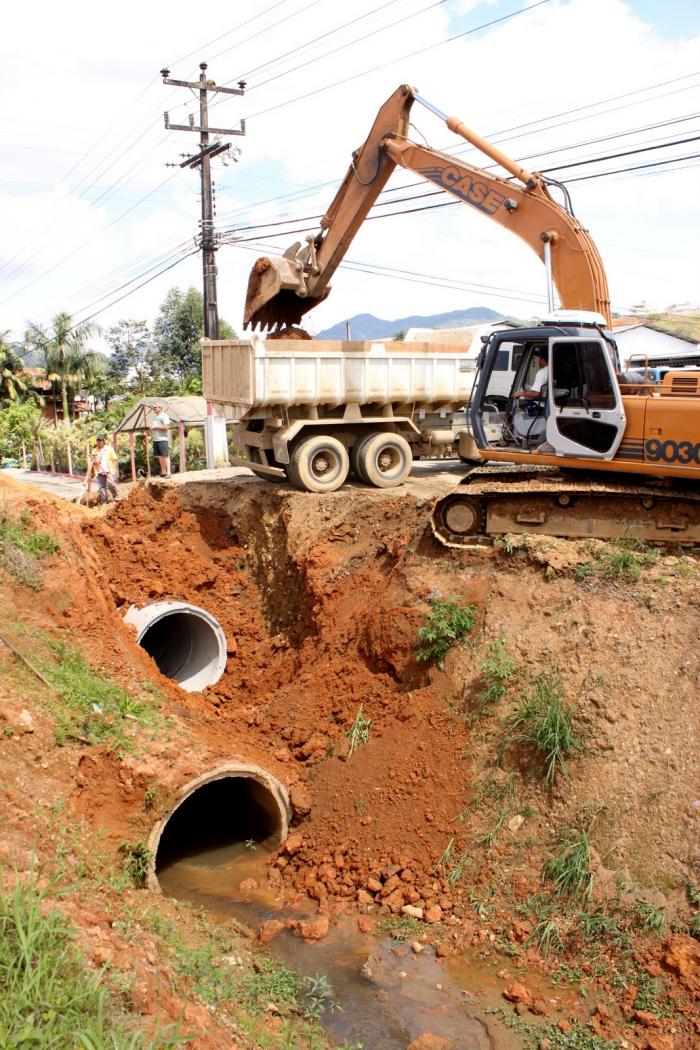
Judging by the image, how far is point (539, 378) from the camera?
9.52m

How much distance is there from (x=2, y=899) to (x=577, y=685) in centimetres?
536

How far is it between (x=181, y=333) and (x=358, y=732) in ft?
123

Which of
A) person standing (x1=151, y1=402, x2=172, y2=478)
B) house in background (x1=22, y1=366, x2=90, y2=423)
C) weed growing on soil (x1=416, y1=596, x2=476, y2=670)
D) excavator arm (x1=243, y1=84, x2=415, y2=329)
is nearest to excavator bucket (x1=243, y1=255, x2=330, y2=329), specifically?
excavator arm (x1=243, y1=84, x2=415, y2=329)

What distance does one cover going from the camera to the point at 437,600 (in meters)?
9.34

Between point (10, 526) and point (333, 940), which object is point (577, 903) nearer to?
point (333, 940)

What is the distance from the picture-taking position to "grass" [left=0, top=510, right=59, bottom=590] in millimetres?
9531

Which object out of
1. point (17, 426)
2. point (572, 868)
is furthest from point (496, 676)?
point (17, 426)

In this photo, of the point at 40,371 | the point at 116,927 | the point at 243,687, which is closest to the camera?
the point at 116,927

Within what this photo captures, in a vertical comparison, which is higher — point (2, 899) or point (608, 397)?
point (608, 397)


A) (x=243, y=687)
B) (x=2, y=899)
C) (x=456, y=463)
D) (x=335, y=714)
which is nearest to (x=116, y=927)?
(x=2, y=899)

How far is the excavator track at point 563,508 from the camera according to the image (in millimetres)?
8875

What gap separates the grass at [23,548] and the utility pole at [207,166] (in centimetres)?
1150

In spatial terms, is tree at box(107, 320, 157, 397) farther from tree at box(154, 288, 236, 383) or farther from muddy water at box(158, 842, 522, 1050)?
muddy water at box(158, 842, 522, 1050)

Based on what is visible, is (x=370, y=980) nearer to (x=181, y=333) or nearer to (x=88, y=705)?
(x=88, y=705)
